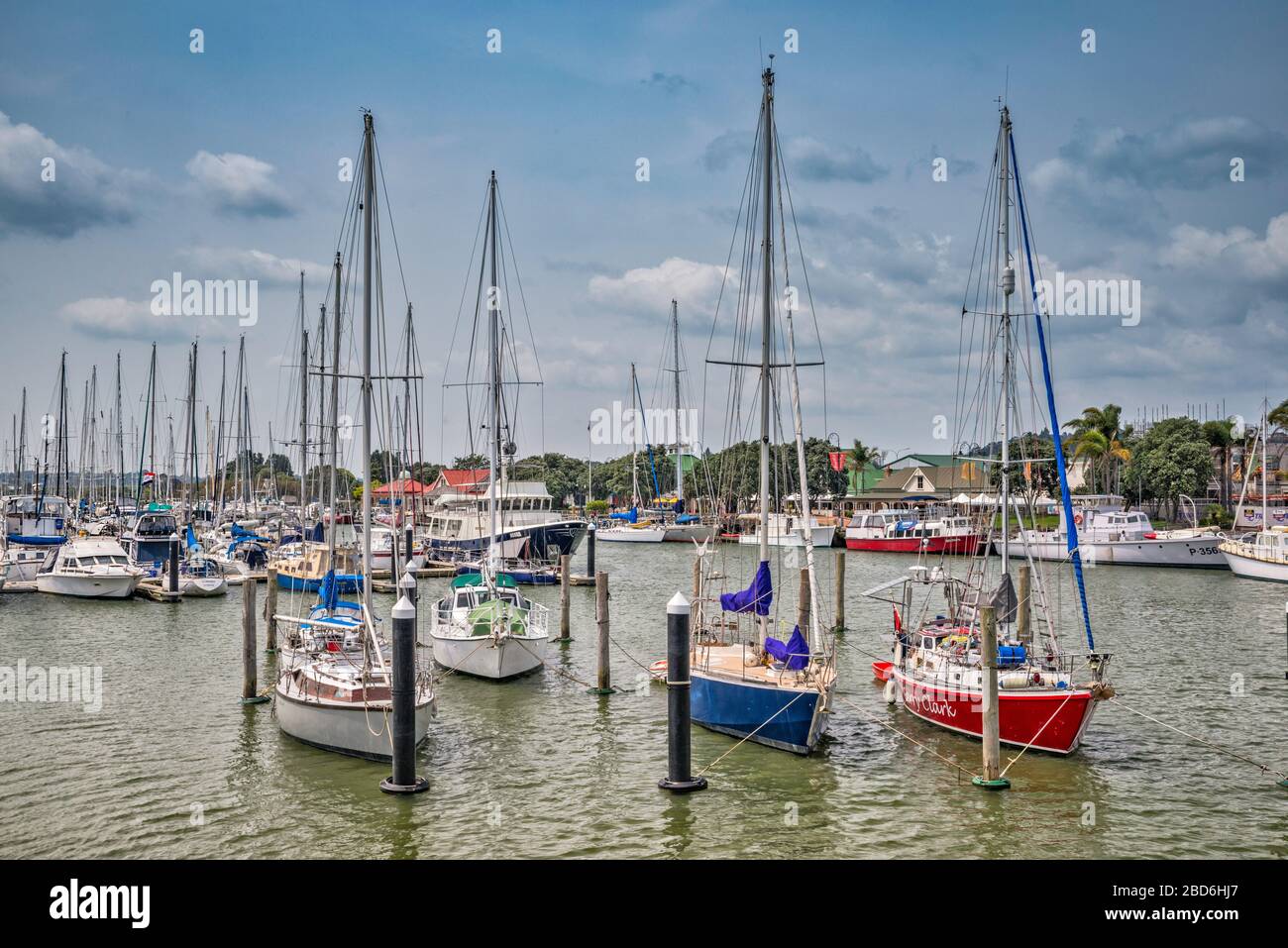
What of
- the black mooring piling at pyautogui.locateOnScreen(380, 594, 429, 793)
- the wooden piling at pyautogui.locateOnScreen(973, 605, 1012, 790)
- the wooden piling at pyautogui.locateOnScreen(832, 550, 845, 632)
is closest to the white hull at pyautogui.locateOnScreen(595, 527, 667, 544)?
the wooden piling at pyautogui.locateOnScreen(832, 550, 845, 632)

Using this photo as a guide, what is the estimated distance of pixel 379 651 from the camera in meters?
22.1

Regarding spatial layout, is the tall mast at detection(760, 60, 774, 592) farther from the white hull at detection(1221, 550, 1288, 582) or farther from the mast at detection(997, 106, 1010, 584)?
the white hull at detection(1221, 550, 1288, 582)

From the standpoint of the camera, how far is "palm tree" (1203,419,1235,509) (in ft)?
324

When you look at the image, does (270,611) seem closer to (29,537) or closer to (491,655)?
(491,655)

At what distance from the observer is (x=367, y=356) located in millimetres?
23172

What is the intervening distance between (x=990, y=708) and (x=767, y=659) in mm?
5686

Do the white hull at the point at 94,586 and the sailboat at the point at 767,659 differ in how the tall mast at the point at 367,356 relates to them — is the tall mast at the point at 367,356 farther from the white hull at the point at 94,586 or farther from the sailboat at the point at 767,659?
the white hull at the point at 94,586

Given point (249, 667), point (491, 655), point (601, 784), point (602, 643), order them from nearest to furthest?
point (601, 784) < point (249, 667) < point (602, 643) < point (491, 655)

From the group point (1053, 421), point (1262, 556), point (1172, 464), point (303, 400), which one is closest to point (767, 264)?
point (1053, 421)

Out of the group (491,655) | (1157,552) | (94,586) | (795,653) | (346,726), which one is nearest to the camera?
(346,726)

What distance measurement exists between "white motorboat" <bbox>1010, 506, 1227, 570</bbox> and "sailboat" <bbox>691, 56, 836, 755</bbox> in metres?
46.4

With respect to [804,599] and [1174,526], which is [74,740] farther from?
[1174,526]
